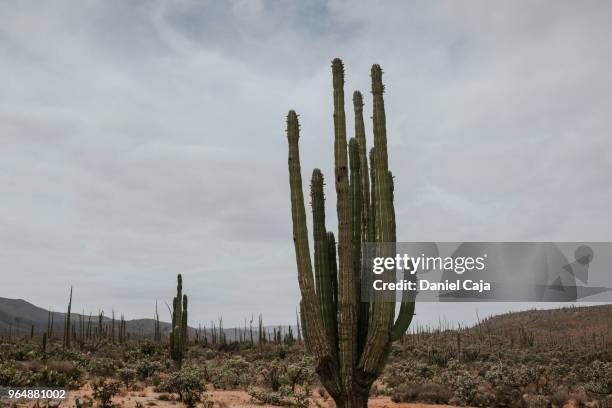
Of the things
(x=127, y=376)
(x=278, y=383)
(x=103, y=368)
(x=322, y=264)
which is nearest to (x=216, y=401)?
(x=278, y=383)

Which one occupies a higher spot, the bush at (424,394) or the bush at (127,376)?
the bush at (127,376)

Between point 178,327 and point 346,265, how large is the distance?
608 inches

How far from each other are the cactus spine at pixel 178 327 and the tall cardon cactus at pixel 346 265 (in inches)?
544

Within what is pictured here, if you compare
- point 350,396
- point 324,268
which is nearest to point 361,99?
point 324,268

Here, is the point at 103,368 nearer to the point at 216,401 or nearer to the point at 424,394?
the point at 216,401

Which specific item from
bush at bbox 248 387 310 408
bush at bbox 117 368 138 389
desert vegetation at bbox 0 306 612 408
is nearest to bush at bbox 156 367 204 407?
desert vegetation at bbox 0 306 612 408

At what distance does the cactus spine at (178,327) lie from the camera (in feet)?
74.9

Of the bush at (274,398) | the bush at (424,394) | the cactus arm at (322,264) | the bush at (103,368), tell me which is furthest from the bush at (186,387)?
the cactus arm at (322,264)

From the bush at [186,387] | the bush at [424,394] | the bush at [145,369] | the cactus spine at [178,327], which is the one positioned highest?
the cactus spine at [178,327]

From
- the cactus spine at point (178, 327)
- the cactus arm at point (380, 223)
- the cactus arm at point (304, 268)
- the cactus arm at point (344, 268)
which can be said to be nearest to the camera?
the cactus arm at point (380, 223)

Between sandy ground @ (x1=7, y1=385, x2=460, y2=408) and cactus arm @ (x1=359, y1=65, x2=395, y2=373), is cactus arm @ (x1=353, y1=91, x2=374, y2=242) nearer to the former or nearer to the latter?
cactus arm @ (x1=359, y1=65, x2=395, y2=373)

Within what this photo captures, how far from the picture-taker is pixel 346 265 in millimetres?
9430

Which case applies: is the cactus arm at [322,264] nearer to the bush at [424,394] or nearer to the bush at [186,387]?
the bush at [186,387]

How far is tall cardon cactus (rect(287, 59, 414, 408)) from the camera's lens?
9.40 metres
